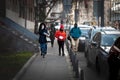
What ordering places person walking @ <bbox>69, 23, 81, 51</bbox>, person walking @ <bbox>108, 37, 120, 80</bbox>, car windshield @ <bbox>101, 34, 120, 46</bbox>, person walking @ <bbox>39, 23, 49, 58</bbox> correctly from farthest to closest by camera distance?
person walking @ <bbox>69, 23, 81, 51</bbox>
person walking @ <bbox>39, 23, 49, 58</bbox>
car windshield @ <bbox>101, 34, 120, 46</bbox>
person walking @ <bbox>108, 37, 120, 80</bbox>

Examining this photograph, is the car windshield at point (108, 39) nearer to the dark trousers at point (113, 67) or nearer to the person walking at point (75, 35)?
the dark trousers at point (113, 67)

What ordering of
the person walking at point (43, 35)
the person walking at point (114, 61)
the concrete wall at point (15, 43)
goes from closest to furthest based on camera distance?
the person walking at point (114, 61)
the person walking at point (43, 35)
the concrete wall at point (15, 43)

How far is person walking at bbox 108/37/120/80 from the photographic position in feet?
47.2

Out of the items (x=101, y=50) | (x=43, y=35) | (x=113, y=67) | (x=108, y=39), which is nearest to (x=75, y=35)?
(x=43, y=35)

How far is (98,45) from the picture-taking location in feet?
59.6

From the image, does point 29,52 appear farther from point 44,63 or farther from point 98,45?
point 98,45

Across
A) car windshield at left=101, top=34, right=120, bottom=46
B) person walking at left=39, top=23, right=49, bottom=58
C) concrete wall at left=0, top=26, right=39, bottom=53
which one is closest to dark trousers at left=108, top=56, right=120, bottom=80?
car windshield at left=101, top=34, right=120, bottom=46

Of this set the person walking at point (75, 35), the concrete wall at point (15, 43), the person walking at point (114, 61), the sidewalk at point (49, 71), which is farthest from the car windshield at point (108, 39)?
the person walking at point (75, 35)

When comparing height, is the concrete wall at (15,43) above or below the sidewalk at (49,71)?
above

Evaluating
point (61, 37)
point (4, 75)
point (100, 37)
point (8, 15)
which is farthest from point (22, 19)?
point (4, 75)

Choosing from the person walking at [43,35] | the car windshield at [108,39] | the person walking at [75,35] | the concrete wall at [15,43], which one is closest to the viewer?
the car windshield at [108,39]

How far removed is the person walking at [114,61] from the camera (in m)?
14.4

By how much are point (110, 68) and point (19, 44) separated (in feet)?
49.2

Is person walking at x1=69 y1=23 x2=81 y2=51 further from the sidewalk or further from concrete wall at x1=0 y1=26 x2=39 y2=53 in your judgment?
the sidewalk
